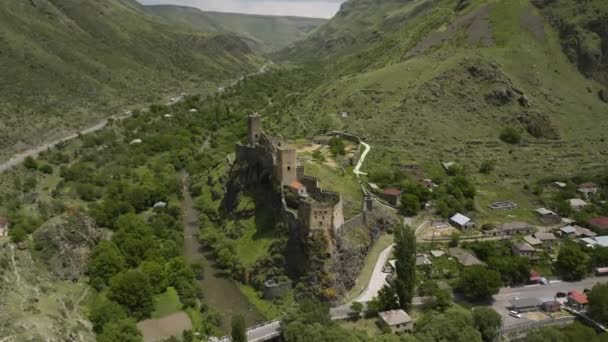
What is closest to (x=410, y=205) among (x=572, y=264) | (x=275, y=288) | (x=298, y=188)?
(x=298, y=188)

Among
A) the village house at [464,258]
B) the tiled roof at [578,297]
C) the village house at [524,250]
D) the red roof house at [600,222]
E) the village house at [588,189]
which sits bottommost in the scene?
the tiled roof at [578,297]

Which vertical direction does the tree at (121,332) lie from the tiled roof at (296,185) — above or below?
below

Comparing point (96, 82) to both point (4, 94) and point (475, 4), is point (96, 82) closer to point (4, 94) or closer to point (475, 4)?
point (4, 94)

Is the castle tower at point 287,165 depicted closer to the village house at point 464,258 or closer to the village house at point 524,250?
the village house at point 464,258

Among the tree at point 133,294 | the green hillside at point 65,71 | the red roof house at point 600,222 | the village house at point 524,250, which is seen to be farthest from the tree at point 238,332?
the green hillside at point 65,71

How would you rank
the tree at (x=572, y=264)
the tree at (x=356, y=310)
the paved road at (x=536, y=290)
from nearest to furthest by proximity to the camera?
the tree at (x=356, y=310) < the paved road at (x=536, y=290) < the tree at (x=572, y=264)

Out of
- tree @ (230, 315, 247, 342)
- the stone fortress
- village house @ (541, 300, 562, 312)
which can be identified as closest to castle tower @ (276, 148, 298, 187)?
the stone fortress

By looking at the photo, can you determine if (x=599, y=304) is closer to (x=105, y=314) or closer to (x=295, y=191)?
(x=295, y=191)
